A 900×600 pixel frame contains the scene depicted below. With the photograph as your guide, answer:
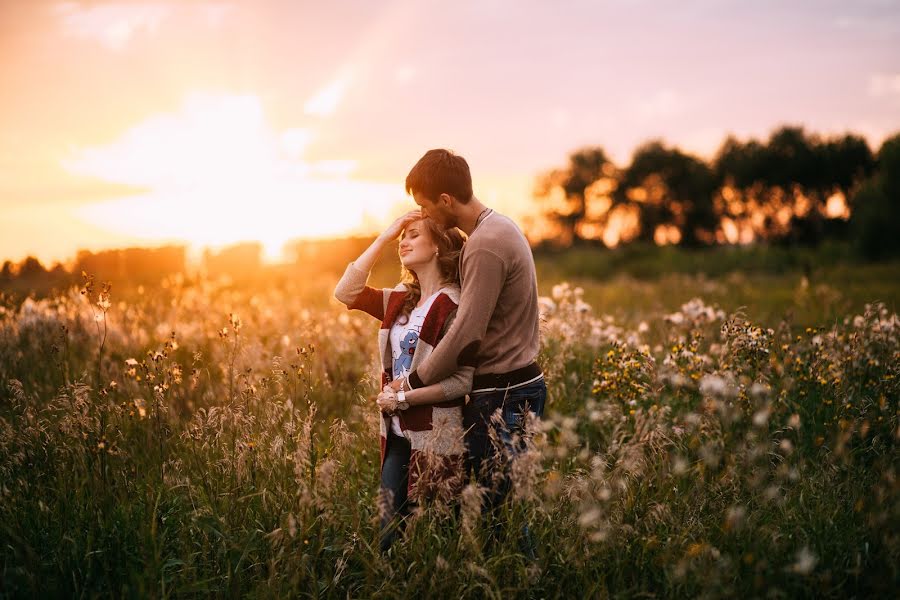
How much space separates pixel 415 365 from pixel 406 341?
250mm

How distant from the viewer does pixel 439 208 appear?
3.30 metres

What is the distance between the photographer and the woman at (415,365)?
3176 mm

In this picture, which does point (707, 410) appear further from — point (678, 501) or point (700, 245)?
point (700, 245)

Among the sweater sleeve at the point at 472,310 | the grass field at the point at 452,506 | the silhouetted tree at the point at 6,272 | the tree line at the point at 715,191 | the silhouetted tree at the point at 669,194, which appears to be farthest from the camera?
the silhouetted tree at the point at 669,194

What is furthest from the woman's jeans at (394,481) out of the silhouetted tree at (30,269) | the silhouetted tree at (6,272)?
the silhouetted tree at (6,272)

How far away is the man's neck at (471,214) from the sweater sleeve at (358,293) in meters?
0.75

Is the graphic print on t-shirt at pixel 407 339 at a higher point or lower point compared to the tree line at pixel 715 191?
lower

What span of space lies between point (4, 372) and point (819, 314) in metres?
9.96

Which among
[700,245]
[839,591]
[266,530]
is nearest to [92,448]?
[266,530]

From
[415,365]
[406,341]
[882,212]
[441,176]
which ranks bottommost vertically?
[415,365]

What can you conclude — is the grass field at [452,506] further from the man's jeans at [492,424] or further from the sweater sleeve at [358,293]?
the sweater sleeve at [358,293]

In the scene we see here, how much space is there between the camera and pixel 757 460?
4.21 metres

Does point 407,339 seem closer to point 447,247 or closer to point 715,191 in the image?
point 447,247

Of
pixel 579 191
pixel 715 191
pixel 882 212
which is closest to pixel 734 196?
pixel 715 191
